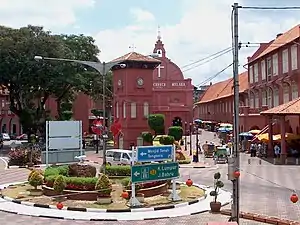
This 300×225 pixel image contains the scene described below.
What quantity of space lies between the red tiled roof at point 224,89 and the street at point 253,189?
29.1 meters

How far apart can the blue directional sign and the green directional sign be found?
1.20 feet

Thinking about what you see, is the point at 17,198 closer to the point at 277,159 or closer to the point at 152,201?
the point at 152,201

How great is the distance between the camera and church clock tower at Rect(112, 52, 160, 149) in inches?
1956

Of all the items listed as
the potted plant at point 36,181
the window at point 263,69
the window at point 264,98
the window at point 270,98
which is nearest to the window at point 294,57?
the window at point 270,98

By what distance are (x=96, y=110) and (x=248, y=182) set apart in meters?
54.4

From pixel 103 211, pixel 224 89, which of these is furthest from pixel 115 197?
pixel 224 89

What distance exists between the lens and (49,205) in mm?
19531

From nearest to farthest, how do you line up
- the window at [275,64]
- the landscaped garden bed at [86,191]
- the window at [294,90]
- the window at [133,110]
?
1. the landscaped garden bed at [86,191]
2. the window at [294,90]
3. the window at [275,64]
4. the window at [133,110]

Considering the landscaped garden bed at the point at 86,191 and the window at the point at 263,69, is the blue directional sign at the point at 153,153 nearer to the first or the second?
the landscaped garden bed at the point at 86,191

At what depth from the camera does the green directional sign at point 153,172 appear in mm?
19483

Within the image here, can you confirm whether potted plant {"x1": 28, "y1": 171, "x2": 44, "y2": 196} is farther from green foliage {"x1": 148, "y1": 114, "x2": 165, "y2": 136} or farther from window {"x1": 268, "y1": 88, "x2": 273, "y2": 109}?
window {"x1": 268, "y1": 88, "x2": 273, "y2": 109}

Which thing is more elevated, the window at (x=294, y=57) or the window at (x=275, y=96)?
the window at (x=294, y=57)

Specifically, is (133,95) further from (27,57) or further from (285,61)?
(285,61)

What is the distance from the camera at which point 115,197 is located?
2061cm
